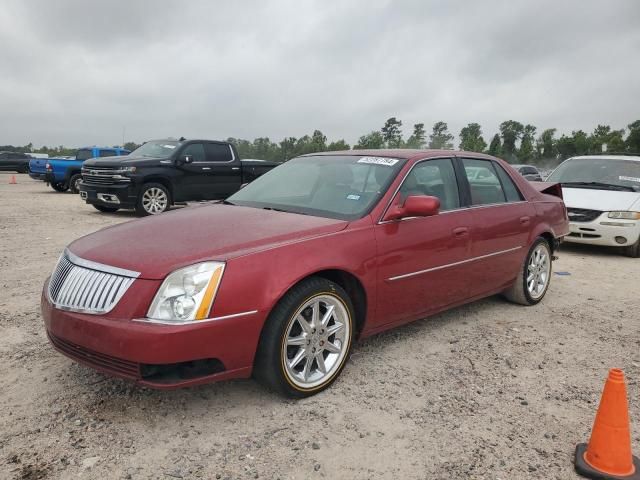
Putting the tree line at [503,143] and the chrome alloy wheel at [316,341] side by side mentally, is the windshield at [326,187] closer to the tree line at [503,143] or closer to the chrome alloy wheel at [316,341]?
the chrome alloy wheel at [316,341]

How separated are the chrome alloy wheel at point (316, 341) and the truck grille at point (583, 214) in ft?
20.5

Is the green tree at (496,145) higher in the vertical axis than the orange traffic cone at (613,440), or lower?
higher

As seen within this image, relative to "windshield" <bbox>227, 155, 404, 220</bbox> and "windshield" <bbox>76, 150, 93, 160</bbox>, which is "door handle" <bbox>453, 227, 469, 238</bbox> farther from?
"windshield" <bbox>76, 150, 93, 160</bbox>

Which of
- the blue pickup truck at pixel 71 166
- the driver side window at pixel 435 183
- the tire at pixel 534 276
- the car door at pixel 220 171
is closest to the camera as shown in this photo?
the driver side window at pixel 435 183

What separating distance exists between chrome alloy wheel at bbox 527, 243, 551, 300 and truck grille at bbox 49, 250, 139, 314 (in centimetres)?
390

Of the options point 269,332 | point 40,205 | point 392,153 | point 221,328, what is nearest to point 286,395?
point 269,332

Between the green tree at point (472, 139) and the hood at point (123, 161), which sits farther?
the green tree at point (472, 139)

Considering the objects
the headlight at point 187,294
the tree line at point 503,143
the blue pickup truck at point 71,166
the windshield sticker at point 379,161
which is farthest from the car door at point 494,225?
the tree line at point 503,143

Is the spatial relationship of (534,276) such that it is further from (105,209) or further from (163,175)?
(105,209)

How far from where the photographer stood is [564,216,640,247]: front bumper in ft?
25.8

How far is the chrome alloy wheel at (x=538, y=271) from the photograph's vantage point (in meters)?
5.19

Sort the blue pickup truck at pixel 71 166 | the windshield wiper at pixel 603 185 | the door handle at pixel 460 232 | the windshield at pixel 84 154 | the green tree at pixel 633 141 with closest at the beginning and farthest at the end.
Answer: the door handle at pixel 460 232 < the windshield wiper at pixel 603 185 < the blue pickup truck at pixel 71 166 < the windshield at pixel 84 154 < the green tree at pixel 633 141

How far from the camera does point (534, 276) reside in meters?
5.26

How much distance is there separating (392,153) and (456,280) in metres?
1.15
